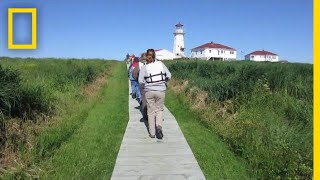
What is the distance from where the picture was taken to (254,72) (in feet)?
48.5

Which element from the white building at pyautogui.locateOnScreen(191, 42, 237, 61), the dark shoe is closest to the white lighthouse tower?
the white building at pyautogui.locateOnScreen(191, 42, 237, 61)

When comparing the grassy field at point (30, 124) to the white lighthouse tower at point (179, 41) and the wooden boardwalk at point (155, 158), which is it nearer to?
the wooden boardwalk at point (155, 158)

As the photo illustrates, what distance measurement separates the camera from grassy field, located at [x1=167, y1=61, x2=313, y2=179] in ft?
19.7

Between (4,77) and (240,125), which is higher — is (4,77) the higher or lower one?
the higher one

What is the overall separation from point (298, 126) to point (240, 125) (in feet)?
3.99

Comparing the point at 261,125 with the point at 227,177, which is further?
the point at 261,125

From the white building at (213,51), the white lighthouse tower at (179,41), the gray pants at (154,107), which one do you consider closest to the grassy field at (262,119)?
the gray pants at (154,107)

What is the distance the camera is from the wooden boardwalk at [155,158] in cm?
560

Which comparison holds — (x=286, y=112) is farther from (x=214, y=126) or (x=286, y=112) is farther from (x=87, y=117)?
(x=87, y=117)

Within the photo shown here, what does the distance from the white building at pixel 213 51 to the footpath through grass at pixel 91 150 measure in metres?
100

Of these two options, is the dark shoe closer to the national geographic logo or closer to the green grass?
the green grass

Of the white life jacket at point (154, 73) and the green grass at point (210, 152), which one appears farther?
the white life jacket at point (154, 73)

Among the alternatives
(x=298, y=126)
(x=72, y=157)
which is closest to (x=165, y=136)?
(x=72, y=157)

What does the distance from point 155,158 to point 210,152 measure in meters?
1.18
